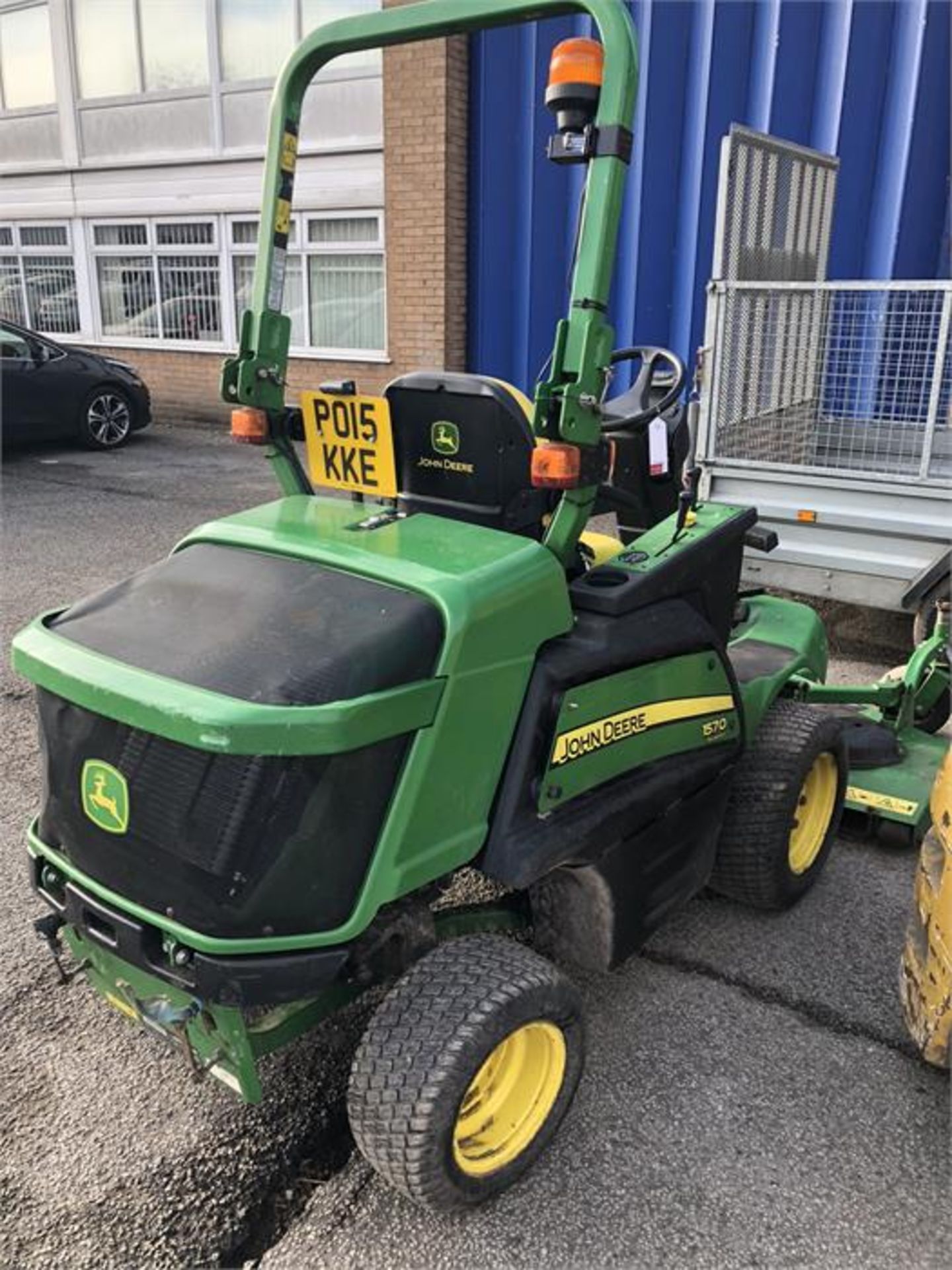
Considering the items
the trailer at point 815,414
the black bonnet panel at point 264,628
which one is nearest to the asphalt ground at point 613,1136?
the black bonnet panel at point 264,628

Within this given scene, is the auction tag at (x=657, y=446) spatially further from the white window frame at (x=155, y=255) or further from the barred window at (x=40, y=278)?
the barred window at (x=40, y=278)

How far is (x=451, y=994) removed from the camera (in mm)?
2010

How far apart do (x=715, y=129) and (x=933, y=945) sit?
7603 mm

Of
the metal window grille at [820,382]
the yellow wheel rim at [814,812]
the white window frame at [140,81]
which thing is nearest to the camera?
the yellow wheel rim at [814,812]

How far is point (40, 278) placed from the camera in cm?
1382

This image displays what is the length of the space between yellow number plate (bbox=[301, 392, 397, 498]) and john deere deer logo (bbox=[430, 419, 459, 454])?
12 cm

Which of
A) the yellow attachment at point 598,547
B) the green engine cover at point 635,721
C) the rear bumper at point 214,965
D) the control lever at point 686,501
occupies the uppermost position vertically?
the control lever at point 686,501

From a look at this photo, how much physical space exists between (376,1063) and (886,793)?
7.13 ft

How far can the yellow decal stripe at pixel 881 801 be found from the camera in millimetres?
3375

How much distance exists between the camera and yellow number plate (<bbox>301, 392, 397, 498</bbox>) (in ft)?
7.93

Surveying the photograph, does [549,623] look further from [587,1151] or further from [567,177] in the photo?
[567,177]

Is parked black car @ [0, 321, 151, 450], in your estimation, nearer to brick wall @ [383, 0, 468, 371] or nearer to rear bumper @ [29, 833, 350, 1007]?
brick wall @ [383, 0, 468, 371]

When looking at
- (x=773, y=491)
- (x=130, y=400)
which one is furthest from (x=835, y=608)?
(x=130, y=400)

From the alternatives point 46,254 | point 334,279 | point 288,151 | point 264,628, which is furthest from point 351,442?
point 46,254
